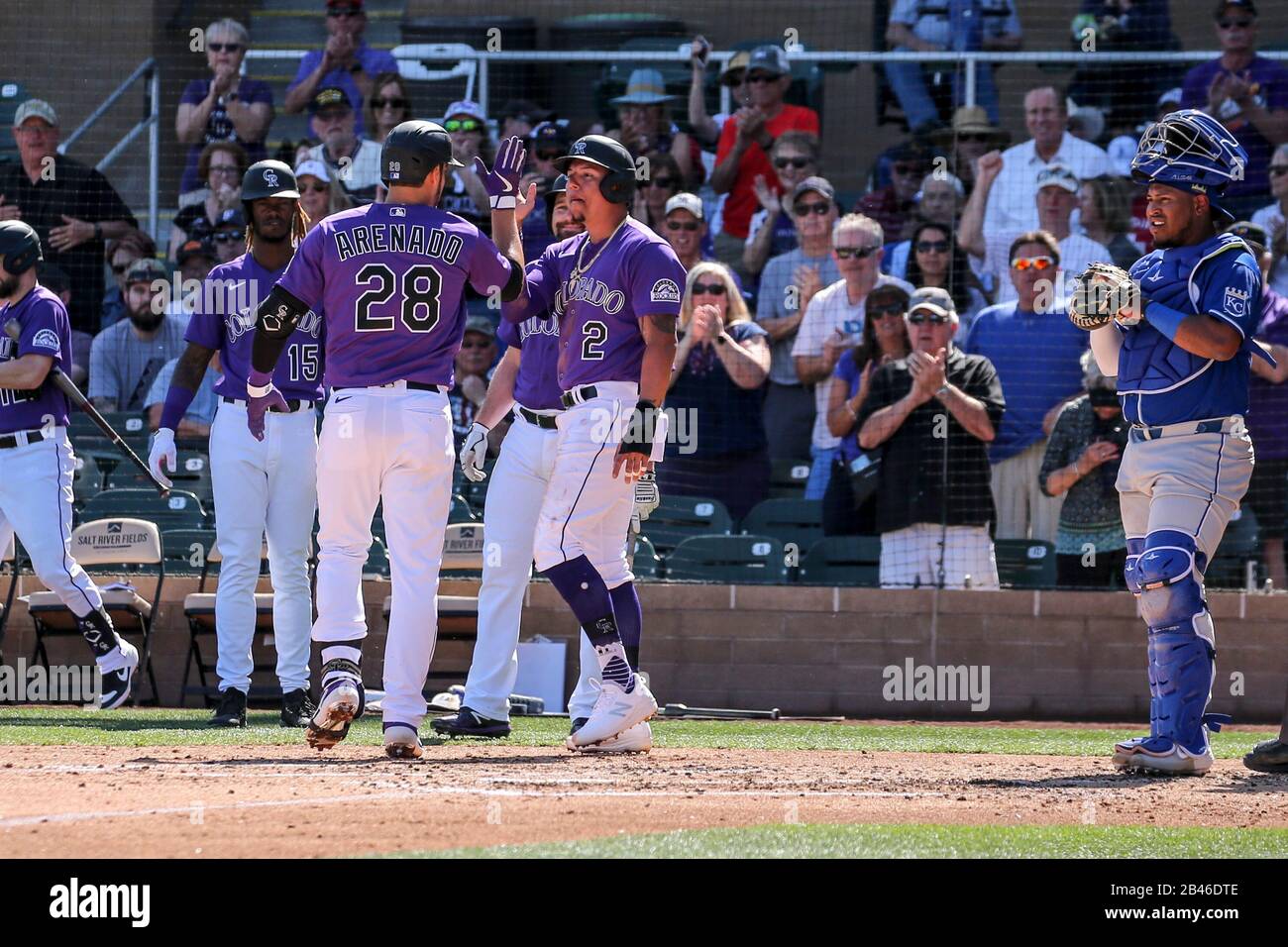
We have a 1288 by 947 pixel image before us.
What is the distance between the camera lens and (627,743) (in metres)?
7.01

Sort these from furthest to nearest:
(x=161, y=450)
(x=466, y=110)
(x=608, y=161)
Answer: (x=466, y=110), (x=161, y=450), (x=608, y=161)

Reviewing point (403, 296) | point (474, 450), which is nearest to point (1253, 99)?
point (474, 450)

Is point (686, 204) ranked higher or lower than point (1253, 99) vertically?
lower

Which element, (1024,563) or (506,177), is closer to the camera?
(506,177)

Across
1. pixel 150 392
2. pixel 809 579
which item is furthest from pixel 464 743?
pixel 150 392

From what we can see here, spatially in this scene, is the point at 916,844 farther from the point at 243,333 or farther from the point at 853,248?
the point at 853,248

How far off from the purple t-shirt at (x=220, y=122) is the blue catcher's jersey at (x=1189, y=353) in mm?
9378

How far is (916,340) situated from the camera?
11.3m

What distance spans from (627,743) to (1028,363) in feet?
19.7

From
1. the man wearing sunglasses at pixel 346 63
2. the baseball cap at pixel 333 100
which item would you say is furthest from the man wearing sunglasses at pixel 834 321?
the man wearing sunglasses at pixel 346 63

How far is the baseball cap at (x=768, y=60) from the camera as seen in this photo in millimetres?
13633

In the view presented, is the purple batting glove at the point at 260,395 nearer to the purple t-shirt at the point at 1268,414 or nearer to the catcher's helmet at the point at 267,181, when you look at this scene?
the catcher's helmet at the point at 267,181

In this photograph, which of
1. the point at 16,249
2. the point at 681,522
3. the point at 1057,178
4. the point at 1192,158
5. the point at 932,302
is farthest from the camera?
the point at 1057,178

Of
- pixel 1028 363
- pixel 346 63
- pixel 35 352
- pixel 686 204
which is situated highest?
pixel 346 63
